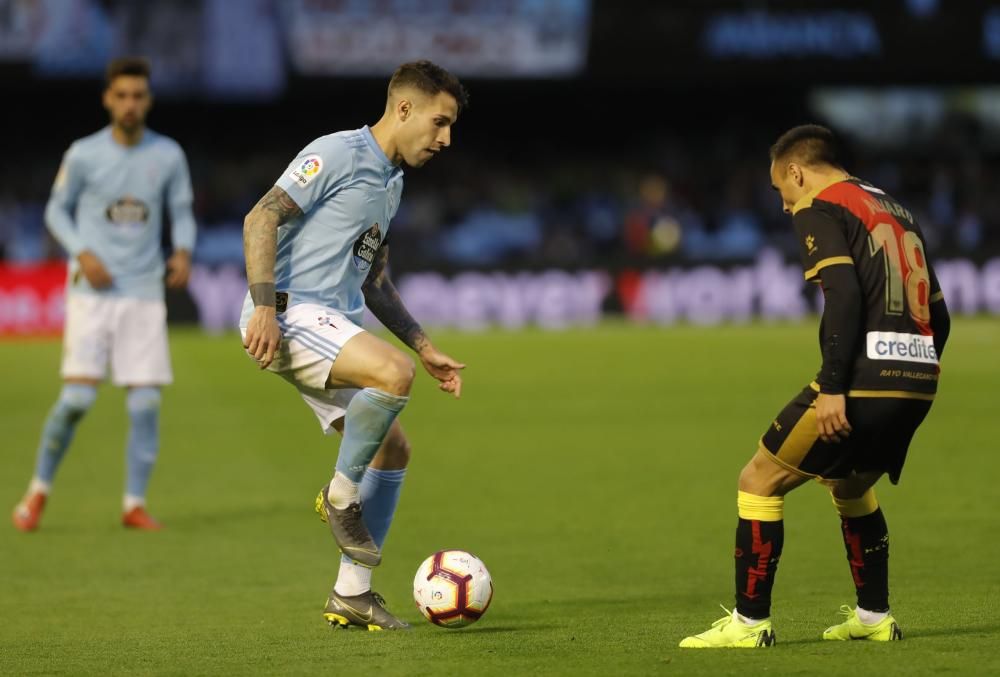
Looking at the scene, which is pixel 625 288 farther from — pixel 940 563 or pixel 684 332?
pixel 940 563

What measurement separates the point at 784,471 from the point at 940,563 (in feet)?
7.87

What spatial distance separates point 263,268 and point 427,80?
0.95m

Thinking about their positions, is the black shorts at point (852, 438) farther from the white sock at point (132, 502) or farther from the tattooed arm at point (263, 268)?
the white sock at point (132, 502)

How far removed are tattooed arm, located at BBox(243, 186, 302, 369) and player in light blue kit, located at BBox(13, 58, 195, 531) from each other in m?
3.35

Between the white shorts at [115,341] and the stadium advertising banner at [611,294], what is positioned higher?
the stadium advertising banner at [611,294]

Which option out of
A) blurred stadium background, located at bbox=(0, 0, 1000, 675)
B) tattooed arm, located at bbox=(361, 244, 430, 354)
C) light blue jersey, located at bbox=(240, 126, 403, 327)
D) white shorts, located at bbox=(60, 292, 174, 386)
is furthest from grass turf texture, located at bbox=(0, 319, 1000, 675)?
light blue jersey, located at bbox=(240, 126, 403, 327)

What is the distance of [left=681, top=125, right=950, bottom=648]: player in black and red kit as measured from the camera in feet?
17.1

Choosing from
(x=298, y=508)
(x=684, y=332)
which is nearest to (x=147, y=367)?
(x=298, y=508)

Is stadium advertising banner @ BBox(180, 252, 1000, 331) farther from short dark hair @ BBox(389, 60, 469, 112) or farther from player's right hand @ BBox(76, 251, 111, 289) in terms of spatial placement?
short dark hair @ BBox(389, 60, 469, 112)

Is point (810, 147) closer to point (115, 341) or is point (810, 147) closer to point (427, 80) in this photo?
point (427, 80)

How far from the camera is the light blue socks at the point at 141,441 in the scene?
916 centimetres

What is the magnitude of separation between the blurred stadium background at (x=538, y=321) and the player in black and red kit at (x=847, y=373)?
0.84ft

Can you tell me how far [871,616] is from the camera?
218 inches

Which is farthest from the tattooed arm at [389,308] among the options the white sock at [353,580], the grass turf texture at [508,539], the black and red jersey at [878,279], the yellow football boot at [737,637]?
the black and red jersey at [878,279]
